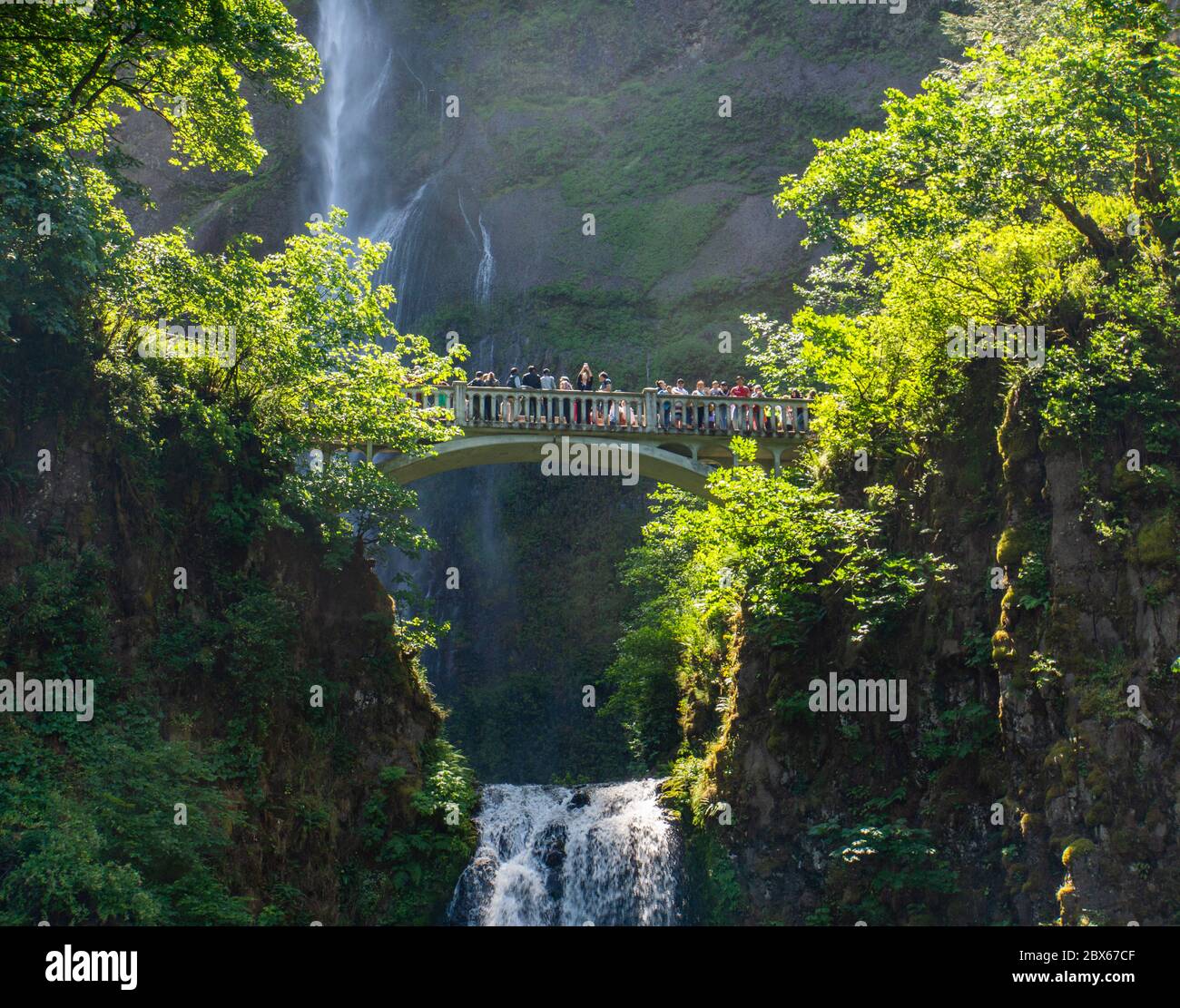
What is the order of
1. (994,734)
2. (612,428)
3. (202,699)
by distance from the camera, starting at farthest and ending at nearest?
1. (612,428)
2. (202,699)
3. (994,734)

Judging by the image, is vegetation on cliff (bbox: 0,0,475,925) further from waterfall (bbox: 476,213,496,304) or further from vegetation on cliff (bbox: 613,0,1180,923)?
waterfall (bbox: 476,213,496,304)

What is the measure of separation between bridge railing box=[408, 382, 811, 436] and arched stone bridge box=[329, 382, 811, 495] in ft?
0.07

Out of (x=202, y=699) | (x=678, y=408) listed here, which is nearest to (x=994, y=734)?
(x=678, y=408)

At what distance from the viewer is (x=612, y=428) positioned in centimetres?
2758

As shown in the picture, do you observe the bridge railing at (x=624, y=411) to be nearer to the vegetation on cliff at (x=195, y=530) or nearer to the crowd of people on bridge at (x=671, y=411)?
the crowd of people on bridge at (x=671, y=411)

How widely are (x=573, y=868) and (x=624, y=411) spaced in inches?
387

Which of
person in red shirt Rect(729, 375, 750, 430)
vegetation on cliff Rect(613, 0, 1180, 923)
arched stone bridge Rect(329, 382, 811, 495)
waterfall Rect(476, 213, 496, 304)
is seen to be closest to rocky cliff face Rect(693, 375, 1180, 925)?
vegetation on cliff Rect(613, 0, 1180, 923)

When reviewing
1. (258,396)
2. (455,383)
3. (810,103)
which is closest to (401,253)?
(810,103)

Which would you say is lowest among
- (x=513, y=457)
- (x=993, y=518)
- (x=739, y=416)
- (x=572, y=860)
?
(x=572, y=860)

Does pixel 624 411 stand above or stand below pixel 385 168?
below

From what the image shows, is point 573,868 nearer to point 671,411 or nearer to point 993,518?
point 671,411

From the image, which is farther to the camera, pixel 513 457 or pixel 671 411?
pixel 513 457

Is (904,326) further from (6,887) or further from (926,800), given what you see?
(6,887)
